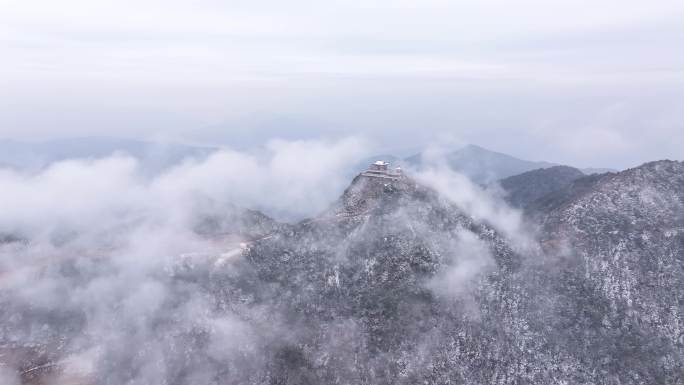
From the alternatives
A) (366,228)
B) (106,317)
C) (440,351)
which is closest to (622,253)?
(440,351)

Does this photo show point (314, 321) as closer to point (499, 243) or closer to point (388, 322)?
point (388, 322)

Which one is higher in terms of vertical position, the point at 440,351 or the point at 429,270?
the point at 429,270

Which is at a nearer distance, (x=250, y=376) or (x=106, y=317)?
(x=250, y=376)

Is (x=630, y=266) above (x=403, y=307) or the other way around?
above

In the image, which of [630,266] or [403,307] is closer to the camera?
[403,307]

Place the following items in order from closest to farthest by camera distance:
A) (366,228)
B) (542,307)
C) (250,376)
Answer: (250,376) < (542,307) < (366,228)

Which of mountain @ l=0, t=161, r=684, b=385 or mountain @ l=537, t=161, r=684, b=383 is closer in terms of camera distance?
mountain @ l=0, t=161, r=684, b=385

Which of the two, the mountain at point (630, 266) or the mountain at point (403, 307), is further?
the mountain at point (630, 266)

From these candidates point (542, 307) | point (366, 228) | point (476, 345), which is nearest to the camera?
point (476, 345)

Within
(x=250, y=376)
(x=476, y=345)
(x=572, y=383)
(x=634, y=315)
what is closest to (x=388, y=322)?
(x=476, y=345)

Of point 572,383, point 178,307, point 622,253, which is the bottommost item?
point 572,383
